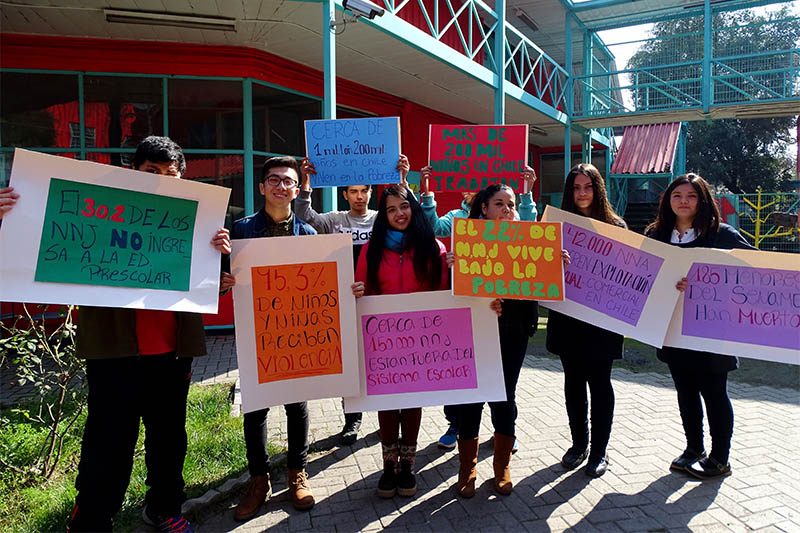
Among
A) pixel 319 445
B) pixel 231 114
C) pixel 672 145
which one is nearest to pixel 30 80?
pixel 231 114

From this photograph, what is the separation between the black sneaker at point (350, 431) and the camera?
3893 millimetres

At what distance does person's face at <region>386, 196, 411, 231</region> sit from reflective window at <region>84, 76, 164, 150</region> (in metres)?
5.86

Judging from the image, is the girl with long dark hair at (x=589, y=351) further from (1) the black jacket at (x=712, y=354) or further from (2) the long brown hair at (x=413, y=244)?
(2) the long brown hair at (x=413, y=244)

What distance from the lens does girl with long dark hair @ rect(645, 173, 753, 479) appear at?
326cm

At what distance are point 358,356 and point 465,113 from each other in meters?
10.4

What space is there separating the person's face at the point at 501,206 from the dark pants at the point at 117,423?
6.49 ft

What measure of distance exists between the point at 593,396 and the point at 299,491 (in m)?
2.00

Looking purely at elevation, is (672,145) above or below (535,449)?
above

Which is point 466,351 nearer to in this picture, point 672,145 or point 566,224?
point 566,224

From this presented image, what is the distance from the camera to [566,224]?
10.6 ft

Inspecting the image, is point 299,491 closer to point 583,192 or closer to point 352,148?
point 352,148

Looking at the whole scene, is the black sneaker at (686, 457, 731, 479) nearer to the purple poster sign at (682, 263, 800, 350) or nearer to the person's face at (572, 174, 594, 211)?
the purple poster sign at (682, 263, 800, 350)

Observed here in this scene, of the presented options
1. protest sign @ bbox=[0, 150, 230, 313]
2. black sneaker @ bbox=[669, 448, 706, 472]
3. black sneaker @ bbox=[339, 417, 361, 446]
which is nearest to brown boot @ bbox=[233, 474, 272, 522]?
→ black sneaker @ bbox=[339, 417, 361, 446]

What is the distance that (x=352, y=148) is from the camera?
3818 mm
